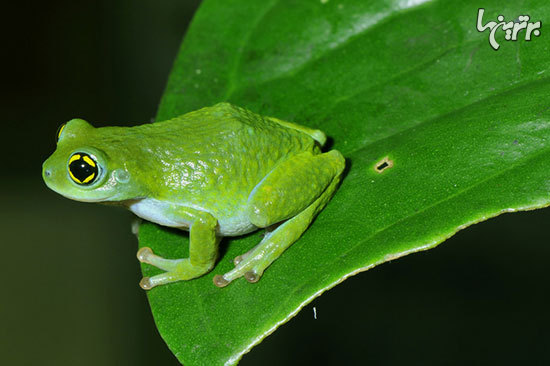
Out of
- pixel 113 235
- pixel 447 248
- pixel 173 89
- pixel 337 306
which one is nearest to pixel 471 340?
pixel 447 248

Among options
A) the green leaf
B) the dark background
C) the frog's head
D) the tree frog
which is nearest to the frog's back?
the tree frog

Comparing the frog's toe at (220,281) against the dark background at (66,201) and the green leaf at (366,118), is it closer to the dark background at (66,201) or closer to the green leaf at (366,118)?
the green leaf at (366,118)

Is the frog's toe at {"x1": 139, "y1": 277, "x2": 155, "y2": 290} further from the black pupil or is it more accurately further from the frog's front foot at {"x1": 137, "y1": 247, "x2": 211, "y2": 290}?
the black pupil

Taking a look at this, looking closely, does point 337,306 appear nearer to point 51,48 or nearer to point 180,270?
point 180,270

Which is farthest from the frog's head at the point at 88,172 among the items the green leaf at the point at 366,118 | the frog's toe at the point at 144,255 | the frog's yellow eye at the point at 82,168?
the green leaf at the point at 366,118

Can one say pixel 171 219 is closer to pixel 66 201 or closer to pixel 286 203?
pixel 286 203

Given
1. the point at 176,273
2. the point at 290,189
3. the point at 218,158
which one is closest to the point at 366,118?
the point at 290,189
